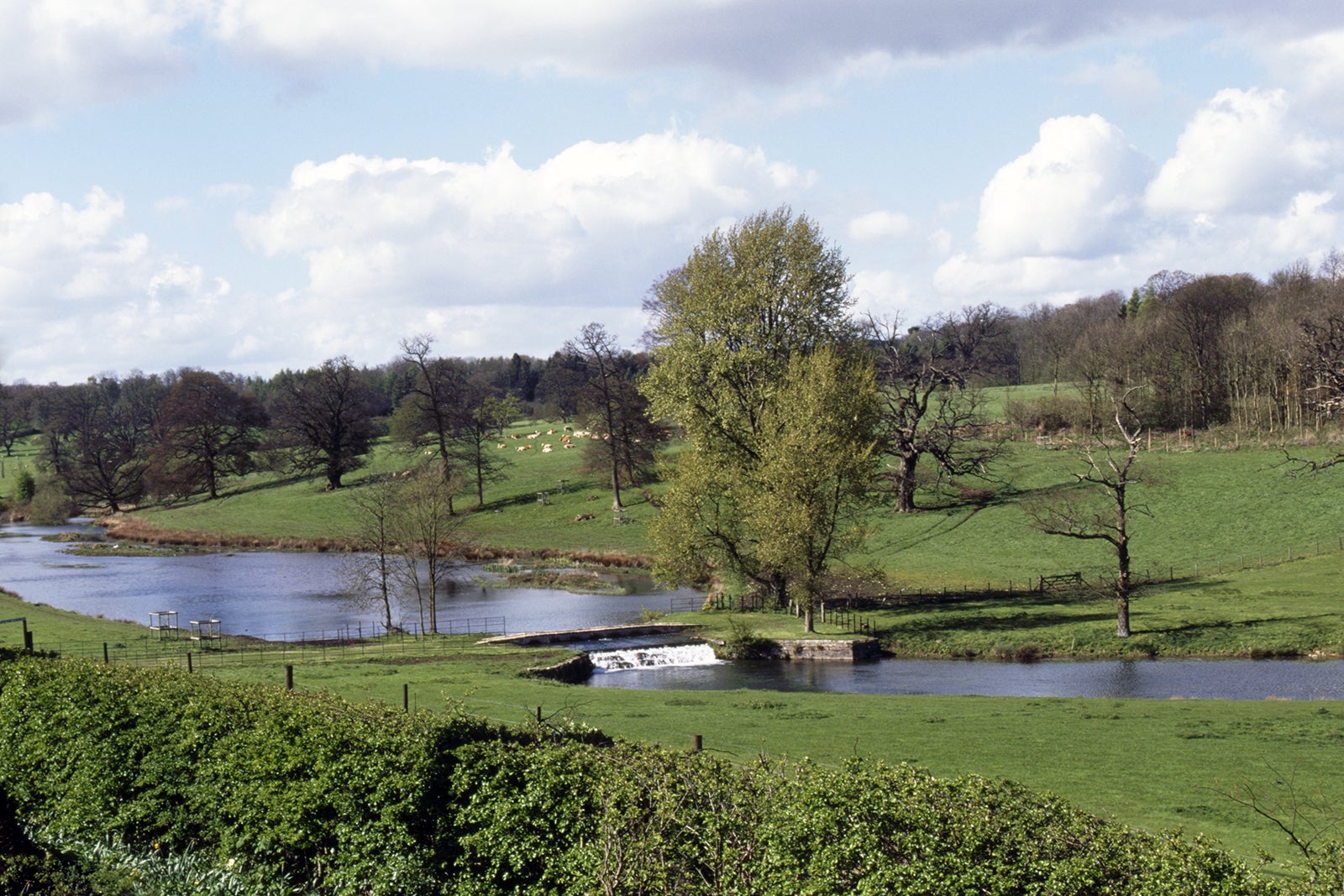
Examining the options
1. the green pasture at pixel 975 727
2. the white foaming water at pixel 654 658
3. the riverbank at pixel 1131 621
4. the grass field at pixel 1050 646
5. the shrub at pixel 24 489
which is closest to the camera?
the green pasture at pixel 975 727

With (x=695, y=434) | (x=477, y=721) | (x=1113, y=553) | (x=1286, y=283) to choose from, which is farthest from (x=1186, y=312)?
(x=477, y=721)

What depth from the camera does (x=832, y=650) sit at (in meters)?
44.8

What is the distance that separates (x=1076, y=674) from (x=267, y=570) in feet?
205

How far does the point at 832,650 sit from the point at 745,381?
16.0 meters

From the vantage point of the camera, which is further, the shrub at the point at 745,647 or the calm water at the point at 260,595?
the calm water at the point at 260,595

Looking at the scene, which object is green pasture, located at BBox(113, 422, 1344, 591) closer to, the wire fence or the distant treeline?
the distant treeline

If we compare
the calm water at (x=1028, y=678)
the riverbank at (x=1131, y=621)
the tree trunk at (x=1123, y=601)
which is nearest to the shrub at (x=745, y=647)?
the riverbank at (x=1131, y=621)

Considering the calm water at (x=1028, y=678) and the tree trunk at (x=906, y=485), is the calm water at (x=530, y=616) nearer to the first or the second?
the calm water at (x=1028, y=678)

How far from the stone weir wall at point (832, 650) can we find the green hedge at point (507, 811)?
30278 mm

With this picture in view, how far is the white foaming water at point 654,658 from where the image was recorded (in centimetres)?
4391

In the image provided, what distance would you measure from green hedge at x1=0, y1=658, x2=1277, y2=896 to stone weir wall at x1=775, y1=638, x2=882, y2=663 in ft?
99.3

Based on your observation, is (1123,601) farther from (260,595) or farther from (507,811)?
(260,595)

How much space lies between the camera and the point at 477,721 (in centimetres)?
1522

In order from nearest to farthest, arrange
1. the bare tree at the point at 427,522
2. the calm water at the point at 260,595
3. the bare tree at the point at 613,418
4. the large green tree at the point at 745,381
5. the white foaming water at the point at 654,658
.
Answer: the white foaming water at the point at 654,658 < the large green tree at the point at 745,381 < the bare tree at the point at 427,522 < the calm water at the point at 260,595 < the bare tree at the point at 613,418
